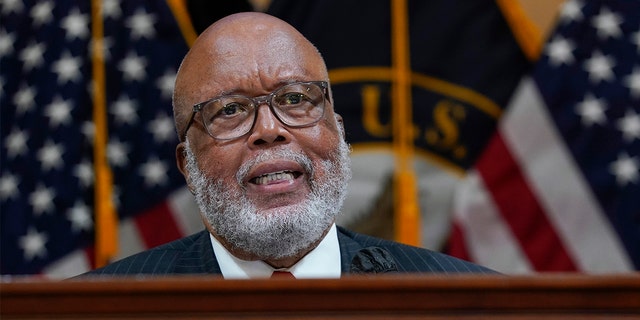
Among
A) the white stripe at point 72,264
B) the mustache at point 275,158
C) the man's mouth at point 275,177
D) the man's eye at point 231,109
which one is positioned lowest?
the white stripe at point 72,264

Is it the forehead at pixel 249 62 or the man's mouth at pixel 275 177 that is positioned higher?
the forehead at pixel 249 62

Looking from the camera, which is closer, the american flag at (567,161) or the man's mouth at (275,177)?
the man's mouth at (275,177)

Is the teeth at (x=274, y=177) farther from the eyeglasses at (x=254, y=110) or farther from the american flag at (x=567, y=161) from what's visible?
the american flag at (x=567, y=161)

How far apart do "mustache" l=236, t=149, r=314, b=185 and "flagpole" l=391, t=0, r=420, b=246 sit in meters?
1.58

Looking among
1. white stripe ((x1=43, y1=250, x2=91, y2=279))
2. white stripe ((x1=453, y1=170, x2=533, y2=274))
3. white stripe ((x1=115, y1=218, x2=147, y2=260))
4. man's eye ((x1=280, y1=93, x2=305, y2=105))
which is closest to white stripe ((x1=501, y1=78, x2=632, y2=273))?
white stripe ((x1=453, y1=170, x2=533, y2=274))

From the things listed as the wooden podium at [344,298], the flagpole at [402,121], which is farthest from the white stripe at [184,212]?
the wooden podium at [344,298]

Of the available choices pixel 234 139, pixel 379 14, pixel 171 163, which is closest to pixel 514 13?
pixel 379 14

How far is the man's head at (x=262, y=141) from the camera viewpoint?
6.11 feet

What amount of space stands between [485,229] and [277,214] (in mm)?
1871

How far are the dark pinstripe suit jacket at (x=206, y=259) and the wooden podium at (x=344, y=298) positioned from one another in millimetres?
790

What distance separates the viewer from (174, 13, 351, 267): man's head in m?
1.86

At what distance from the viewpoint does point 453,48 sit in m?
3.69

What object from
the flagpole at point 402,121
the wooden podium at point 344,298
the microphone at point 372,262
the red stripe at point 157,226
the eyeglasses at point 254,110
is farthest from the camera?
the red stripe at point 157,226

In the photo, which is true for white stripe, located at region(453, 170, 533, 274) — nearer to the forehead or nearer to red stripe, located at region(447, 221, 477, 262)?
red stripe, located at region(447, 221, 477, 262)
